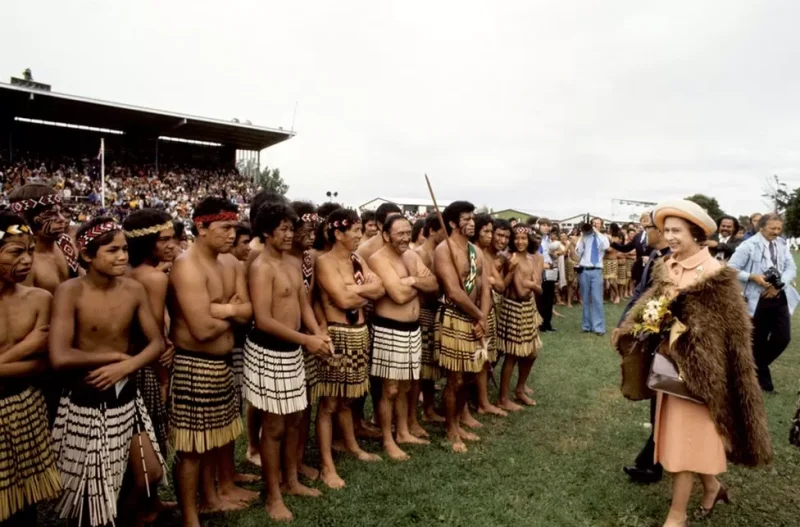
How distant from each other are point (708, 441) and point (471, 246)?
8.64 feet

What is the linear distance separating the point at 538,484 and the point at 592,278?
22.4 feet

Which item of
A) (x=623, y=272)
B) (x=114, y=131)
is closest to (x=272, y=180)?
(x=114, y=131)

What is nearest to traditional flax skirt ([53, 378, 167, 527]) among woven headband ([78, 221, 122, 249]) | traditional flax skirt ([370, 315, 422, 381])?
woven headband ([78, 221, 122, 249])

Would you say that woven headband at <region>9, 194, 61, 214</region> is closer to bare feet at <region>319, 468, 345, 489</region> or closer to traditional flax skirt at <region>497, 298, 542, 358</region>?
bare feet at <region>319, 468, 345, 489</region>

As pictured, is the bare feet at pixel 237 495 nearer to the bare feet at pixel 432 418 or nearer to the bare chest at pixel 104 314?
the bare chest at pixel 104 314

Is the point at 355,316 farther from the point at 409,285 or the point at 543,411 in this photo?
the point at 543,411

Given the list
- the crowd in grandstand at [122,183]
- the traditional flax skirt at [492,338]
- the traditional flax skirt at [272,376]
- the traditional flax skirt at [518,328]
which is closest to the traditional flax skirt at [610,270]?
the traditional flax skirt at [518,328]

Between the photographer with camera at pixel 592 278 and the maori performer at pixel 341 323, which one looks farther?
the photographer with camera at pixel 592 278

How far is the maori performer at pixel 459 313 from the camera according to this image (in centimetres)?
505

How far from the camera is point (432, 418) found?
5.87 meters

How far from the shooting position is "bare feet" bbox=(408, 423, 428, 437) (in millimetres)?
5375

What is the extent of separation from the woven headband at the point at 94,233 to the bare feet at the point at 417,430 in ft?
11.5

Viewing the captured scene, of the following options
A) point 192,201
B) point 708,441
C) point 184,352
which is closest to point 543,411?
point 708,441

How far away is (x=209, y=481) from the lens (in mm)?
3834
